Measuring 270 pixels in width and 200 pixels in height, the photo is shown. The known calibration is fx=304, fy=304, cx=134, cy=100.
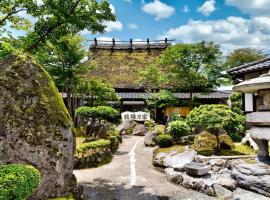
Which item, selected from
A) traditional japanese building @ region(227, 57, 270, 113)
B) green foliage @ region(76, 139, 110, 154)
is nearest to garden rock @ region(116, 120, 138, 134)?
green foliage @ region(76, 139, 110, 154)

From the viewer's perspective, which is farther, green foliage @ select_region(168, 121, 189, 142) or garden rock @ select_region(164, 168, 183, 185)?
green foliage @ select_region(168, 121, 189, 142)

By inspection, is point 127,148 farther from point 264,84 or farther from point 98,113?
point 264,84

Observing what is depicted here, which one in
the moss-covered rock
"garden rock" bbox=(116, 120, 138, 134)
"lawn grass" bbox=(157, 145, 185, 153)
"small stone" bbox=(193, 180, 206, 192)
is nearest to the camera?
"small stone" bbox=(193, 180, 206, 192)

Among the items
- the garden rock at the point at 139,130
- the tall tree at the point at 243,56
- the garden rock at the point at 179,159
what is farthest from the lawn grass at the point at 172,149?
the tall tree at the point at 243,56

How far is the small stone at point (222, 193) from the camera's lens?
9.68 metres

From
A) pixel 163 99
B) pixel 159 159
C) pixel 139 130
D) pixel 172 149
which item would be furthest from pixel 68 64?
pixel 159 159

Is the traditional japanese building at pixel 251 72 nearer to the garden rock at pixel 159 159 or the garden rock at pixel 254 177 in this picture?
the garden rock at pixel 159 159

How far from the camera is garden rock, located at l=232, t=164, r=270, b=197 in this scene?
9.74 metres

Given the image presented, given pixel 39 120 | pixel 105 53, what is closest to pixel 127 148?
pixel 39 120

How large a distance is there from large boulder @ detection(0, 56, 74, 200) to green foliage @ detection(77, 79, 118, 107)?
19126 millimetres

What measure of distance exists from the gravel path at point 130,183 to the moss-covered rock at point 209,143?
263cm

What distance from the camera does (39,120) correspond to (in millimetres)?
6543

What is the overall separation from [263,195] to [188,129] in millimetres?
8977

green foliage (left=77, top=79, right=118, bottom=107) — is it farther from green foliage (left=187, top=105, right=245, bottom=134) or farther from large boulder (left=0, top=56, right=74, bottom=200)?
large boulder (left=0, top=56, right=74, bottom=200)
